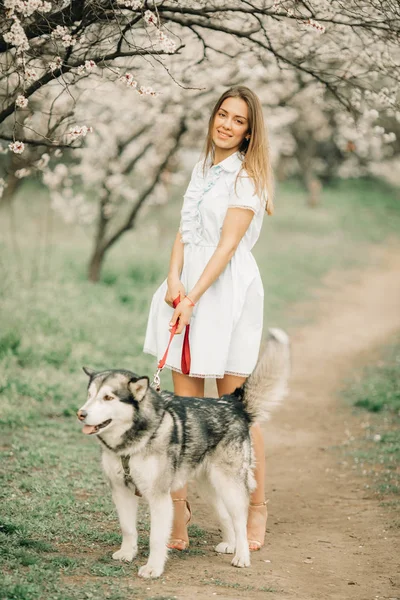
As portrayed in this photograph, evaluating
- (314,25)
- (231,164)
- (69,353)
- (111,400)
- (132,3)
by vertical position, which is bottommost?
(69,353)

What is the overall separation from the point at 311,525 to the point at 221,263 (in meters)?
2.23

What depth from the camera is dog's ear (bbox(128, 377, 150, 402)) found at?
4.08 metres

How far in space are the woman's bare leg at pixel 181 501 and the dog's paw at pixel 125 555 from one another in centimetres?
38

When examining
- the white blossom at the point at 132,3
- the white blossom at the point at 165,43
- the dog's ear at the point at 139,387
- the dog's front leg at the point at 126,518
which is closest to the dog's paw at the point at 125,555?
the dog's front leg at the point at 126,518

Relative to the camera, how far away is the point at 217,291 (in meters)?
4.79

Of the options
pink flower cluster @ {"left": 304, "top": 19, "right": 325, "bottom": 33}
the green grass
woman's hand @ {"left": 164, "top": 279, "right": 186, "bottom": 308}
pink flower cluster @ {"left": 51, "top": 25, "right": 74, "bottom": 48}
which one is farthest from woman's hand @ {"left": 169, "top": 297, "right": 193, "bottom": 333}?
the green grass

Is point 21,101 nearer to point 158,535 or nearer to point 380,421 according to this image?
point 158,535

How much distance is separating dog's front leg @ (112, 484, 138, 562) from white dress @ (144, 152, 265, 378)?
84cm

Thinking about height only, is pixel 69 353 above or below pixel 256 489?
above

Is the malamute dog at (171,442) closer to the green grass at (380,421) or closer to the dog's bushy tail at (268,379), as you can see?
the dog's bushy tail at (268,379)

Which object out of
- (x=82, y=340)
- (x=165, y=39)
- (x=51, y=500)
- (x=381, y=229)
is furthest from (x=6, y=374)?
(x=381, y=229)

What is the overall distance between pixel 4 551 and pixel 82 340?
5743mm

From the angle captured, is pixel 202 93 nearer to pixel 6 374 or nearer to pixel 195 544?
pixel 6 374

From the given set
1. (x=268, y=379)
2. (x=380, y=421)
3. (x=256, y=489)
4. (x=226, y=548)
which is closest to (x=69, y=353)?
(x=380, y=421)
